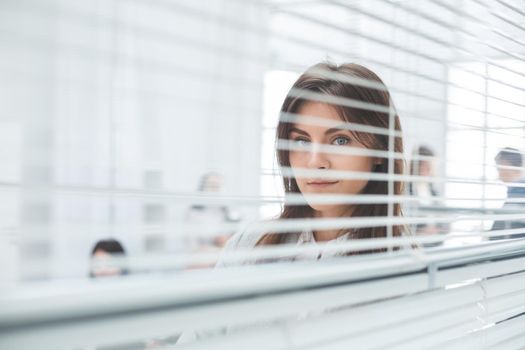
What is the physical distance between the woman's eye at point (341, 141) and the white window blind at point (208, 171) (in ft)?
0.04

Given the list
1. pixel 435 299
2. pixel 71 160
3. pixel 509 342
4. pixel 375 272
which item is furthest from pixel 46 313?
pixel 509 342

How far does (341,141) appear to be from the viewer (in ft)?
3.21

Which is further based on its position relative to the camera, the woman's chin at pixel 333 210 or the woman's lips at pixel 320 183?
the woman's chin at pixel 333 210

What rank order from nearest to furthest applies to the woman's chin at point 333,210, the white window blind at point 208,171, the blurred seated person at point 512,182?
the white window blind at point 208,171 < the woman's chin at point 333,210 < the blurred seated person at point 512,182

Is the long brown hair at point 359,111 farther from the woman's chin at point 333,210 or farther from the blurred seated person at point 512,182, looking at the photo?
the blurred seated person at point 512,182

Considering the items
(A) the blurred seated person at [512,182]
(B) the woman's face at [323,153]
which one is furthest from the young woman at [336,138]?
(A) the blurred seated person at [512,182]

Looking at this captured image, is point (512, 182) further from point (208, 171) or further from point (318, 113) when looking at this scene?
point (208, 171)

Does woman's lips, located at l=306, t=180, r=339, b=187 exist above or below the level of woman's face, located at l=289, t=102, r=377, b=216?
below

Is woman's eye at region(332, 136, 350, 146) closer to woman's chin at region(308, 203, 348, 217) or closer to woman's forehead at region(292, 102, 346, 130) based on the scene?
woman's forehead at region(292, 102, 346, 130)

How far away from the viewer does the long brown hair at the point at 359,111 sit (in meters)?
0.99

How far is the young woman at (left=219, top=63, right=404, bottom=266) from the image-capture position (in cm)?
93

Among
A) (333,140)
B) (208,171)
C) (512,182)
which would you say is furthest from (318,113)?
(512,182)

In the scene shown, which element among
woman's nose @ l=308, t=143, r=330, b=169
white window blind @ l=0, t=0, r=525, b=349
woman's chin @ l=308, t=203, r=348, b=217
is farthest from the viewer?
woman's chin @ l=308, t=203, r=348, b=217

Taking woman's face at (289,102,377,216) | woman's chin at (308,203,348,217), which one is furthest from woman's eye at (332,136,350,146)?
woman's chin at (308,203,348,217)
